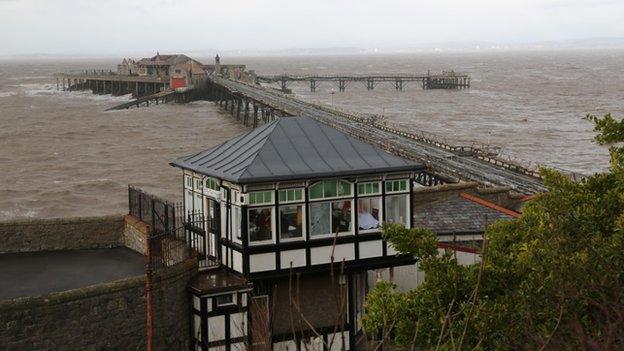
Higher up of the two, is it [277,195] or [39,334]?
[277,195]

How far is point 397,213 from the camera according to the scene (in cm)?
1717

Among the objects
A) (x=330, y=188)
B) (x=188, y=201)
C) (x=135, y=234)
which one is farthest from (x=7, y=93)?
(x=330, y=188)

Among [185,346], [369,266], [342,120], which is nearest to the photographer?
[185,346]

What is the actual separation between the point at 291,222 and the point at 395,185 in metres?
2.04

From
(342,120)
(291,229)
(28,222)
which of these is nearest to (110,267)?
(28,222)

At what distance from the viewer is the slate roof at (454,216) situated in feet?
67.3

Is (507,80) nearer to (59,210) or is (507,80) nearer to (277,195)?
(59,210)

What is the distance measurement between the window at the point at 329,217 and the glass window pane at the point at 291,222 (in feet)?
0.67

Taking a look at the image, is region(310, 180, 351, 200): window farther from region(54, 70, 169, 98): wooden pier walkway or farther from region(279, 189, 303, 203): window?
region(54, 70, 169, 98): wooden pier walkway

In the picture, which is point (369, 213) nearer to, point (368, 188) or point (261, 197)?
point (368, 188)

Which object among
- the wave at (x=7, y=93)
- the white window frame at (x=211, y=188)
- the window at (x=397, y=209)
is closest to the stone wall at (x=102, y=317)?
the white window frame at (x=211, y=188)

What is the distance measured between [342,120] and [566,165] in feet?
49.4

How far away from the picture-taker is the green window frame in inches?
637

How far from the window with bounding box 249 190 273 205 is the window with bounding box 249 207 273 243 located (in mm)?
104
